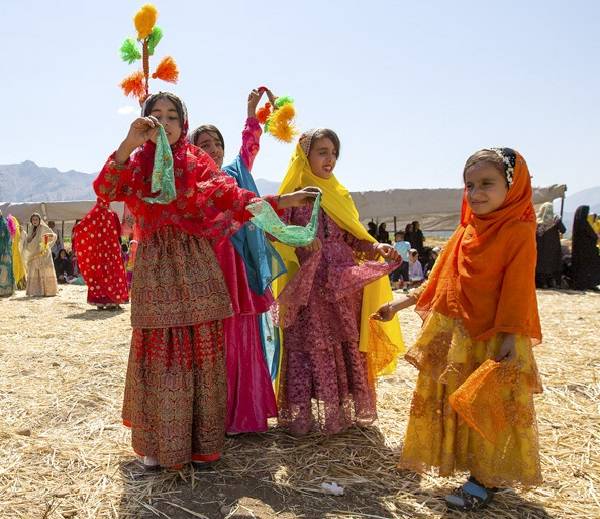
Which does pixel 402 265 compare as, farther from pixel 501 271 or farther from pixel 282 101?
pixel 501 271

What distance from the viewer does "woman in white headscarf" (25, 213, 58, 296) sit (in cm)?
1342

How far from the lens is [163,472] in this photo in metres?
3.18

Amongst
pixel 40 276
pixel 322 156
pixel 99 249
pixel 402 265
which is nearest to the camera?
pixel 99 249

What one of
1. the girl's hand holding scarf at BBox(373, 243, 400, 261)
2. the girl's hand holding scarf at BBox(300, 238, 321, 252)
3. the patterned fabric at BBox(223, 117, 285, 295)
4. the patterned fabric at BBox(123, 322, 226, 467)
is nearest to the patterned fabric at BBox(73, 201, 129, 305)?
the patterned fabric at BBox(123, 322, 226, 467)

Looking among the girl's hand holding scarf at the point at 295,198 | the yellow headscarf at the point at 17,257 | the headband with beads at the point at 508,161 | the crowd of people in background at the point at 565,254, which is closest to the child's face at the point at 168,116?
the girl's hand holding scarf at the point at 295,198

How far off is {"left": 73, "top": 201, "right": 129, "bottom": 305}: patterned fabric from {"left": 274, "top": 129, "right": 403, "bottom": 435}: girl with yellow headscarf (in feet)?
3.42

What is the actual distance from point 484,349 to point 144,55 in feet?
8.20

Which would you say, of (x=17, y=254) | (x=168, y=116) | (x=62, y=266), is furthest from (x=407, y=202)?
(x=168, y=116)

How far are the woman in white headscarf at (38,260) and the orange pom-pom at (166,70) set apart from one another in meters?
11.3

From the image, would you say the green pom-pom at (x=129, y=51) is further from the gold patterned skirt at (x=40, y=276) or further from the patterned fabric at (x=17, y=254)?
the patterned fabric at (x=17, y=254)

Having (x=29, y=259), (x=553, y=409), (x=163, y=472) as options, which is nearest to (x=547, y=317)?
(x=553, y=409)

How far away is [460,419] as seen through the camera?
2.78 metres

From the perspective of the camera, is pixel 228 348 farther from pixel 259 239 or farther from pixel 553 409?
pixel 553 409

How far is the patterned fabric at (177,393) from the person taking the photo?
3.03 meters
